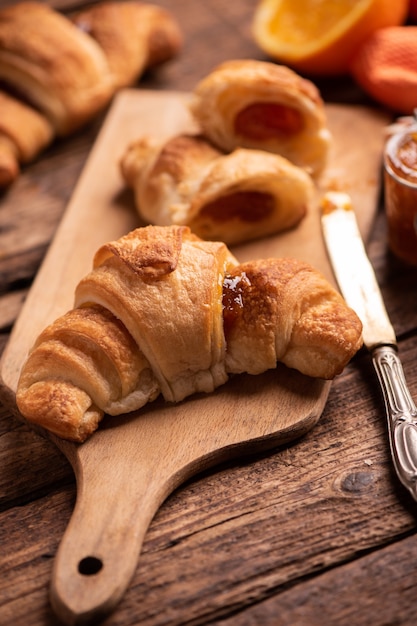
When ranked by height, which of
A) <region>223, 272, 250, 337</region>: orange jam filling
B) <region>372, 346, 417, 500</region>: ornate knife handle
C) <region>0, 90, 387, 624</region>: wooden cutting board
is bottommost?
<region>372, 346, 417, 500</region>: ornate knife handle

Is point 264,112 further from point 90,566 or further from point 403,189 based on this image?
point 90,566

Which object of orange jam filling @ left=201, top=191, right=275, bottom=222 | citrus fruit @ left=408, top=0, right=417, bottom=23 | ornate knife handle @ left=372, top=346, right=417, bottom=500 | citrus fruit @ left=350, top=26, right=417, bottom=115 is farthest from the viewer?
citrus fruit @ left=408, top=0, right=417, bottom=23

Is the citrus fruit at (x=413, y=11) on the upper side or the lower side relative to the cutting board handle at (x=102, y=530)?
upper

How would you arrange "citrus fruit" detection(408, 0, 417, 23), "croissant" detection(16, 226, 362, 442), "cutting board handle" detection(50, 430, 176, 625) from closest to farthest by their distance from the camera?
"cutting board handle" detection(50, 430, 176, 625)
"croissant" detection(16, 226, 362, 442)
"citrus fruit" detection(408, 0, 417, 23)

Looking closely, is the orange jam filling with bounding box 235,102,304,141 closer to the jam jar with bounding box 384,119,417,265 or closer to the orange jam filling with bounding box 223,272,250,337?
the jam jar with bounding box 384,119,417,265

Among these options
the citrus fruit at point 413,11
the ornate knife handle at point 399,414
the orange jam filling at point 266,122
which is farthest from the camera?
the citrus fruit at point 413,11

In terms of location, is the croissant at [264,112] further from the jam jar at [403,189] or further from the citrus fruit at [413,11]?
the citrus fruit at [413,11]

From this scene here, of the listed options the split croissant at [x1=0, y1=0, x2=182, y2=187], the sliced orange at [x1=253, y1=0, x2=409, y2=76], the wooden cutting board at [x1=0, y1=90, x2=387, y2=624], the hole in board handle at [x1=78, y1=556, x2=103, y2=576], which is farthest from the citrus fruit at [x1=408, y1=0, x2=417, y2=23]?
the hole in board handle at [x1=78, y1=556, x2=103, y2=576]

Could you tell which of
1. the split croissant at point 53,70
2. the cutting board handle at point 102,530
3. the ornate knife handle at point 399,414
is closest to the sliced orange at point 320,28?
the split croissant at point 53,70
